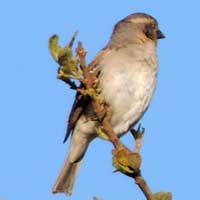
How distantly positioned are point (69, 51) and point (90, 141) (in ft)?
11.7

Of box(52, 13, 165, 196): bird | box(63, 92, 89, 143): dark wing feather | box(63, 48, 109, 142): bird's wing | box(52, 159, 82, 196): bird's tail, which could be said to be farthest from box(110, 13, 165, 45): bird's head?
box(52, 159, 82, 196): bird's tail

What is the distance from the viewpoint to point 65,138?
5.23 meters

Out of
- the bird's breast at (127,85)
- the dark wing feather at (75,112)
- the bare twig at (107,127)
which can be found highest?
the bird's breast at (127,85)

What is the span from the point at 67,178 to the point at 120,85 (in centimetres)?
121

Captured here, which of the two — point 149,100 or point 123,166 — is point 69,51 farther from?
point 149,100

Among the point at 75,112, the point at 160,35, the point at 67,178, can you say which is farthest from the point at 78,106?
the point at 160,35

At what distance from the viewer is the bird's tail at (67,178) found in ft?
17.4

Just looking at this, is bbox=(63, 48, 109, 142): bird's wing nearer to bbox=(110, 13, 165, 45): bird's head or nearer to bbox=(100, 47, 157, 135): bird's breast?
bbox=(100, 47, 157, 135): bird's breast

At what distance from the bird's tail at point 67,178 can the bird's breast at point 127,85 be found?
2.39ft

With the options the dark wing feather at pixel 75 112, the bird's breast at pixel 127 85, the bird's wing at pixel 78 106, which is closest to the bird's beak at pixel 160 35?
the bird's breast at pixel 127 85

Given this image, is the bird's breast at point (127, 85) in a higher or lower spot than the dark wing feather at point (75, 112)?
higher

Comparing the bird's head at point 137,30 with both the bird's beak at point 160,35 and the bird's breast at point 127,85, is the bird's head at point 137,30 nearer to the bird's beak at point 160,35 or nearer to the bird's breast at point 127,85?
the bird's beak at point 160,35

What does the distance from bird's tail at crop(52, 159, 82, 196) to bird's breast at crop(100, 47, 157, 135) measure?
729mm

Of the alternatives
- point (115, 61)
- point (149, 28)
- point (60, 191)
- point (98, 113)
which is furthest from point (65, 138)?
point (98, 113)
